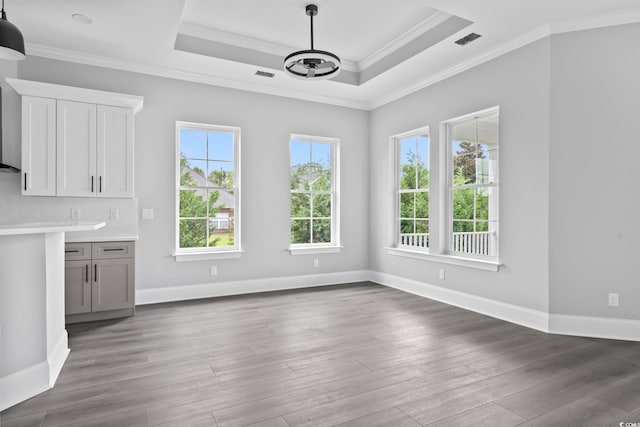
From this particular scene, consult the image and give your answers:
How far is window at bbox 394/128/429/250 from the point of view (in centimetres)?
525

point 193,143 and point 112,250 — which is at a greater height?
point 193,143

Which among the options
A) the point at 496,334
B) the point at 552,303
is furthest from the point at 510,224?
the point at 496,334

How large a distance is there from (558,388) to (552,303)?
137cm

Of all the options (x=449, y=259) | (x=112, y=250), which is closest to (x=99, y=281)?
(x=112, y=250)

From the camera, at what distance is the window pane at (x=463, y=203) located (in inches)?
180

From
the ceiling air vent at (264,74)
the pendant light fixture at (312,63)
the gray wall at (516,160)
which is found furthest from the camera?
the ceiling air vent at (264,74)

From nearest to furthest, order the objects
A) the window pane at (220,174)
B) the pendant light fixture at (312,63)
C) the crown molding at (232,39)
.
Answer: the pendant light fixture at (312,63) < the crown molding at (232,39) < the window pane at (220,174)

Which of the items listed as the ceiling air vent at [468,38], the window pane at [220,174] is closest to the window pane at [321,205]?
the window pane at [220,174]

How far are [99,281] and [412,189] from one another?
415 cm

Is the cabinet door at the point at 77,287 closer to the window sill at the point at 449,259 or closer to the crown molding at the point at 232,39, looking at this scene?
the crown molding at the point at 232,39

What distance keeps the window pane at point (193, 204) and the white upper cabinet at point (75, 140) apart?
2.67 ft

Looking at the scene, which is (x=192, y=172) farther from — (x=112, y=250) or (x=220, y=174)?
(x=112, y=250)

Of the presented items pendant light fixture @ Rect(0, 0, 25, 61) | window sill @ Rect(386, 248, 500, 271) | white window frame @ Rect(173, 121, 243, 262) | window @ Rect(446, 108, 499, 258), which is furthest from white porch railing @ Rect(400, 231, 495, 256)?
pendant light fixture @ Rect(0, 0, 25, 61)

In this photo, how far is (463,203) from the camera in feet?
15.3
